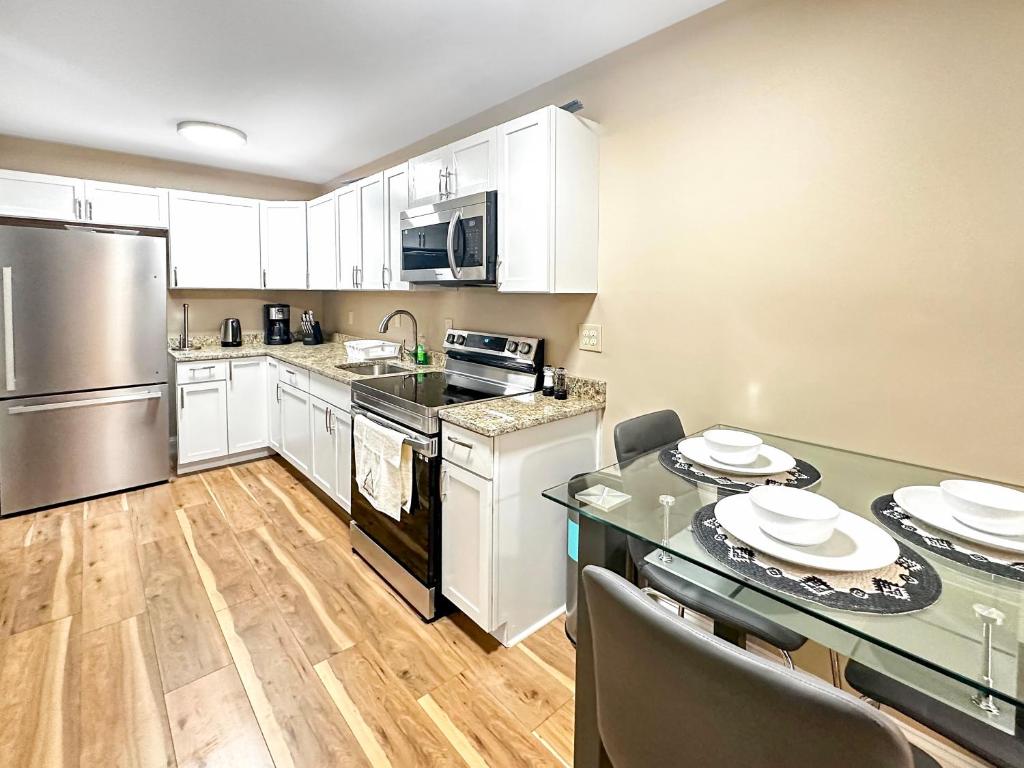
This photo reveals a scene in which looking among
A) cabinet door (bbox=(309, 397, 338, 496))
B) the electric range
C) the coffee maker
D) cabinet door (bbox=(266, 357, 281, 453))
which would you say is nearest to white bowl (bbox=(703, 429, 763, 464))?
the electric range

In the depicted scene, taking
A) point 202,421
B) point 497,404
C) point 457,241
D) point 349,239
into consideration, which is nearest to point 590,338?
point 497,404

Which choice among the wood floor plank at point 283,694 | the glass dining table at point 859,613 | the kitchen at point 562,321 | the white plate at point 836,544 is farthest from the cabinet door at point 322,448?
the white plate at point 836,544

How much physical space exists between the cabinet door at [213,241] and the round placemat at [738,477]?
12.1 feet

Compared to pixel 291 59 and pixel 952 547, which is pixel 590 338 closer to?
pixel 952 547

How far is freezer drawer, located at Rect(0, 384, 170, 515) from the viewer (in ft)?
9.37

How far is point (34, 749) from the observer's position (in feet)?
4.65

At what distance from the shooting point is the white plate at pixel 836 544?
824 millimetres

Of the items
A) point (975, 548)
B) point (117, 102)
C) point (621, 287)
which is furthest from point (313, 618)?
point (117, 102)

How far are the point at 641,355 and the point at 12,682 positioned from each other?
8.25ft

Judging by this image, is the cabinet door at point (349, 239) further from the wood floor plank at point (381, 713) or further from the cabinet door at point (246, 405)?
the wood floor plank at point (381, 713)

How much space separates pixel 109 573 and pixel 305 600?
1015 mm

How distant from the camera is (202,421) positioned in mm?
3512

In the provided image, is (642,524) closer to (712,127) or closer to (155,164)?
(712,127)

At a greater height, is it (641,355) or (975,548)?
(641,355)
